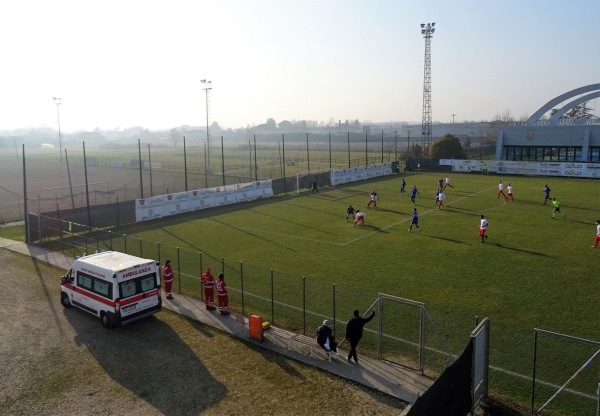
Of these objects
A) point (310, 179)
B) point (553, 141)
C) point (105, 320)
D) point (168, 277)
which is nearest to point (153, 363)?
point (105, 320)

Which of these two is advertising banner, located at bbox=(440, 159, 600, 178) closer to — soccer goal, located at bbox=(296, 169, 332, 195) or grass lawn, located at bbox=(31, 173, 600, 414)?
grass lawn, located at bbox=(31, 173, 600, 414)

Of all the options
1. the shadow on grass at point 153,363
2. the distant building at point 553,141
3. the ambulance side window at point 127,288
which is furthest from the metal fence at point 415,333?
the distant building at point 553,141

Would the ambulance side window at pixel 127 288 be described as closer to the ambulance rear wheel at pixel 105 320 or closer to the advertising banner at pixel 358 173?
the ambulance rear wheel at pixel 105 320

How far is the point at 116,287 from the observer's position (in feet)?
49.8

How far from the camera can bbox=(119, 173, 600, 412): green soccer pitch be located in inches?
623

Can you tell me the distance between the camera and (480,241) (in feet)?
85.1

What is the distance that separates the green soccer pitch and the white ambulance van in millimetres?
4265

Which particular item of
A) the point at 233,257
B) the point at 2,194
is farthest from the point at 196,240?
the point at 2,194

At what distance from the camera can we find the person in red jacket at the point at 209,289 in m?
16.8

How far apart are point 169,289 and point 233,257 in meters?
5.82

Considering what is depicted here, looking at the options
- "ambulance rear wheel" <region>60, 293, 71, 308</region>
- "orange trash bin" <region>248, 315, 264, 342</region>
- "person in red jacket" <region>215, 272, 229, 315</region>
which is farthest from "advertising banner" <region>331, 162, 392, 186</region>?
"orange trash bin" <region>248, 315, 264, 342</region>

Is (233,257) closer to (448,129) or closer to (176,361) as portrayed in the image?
(176,361)

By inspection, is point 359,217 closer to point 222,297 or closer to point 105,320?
point 222,297

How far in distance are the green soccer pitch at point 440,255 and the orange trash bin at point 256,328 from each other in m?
2.10
